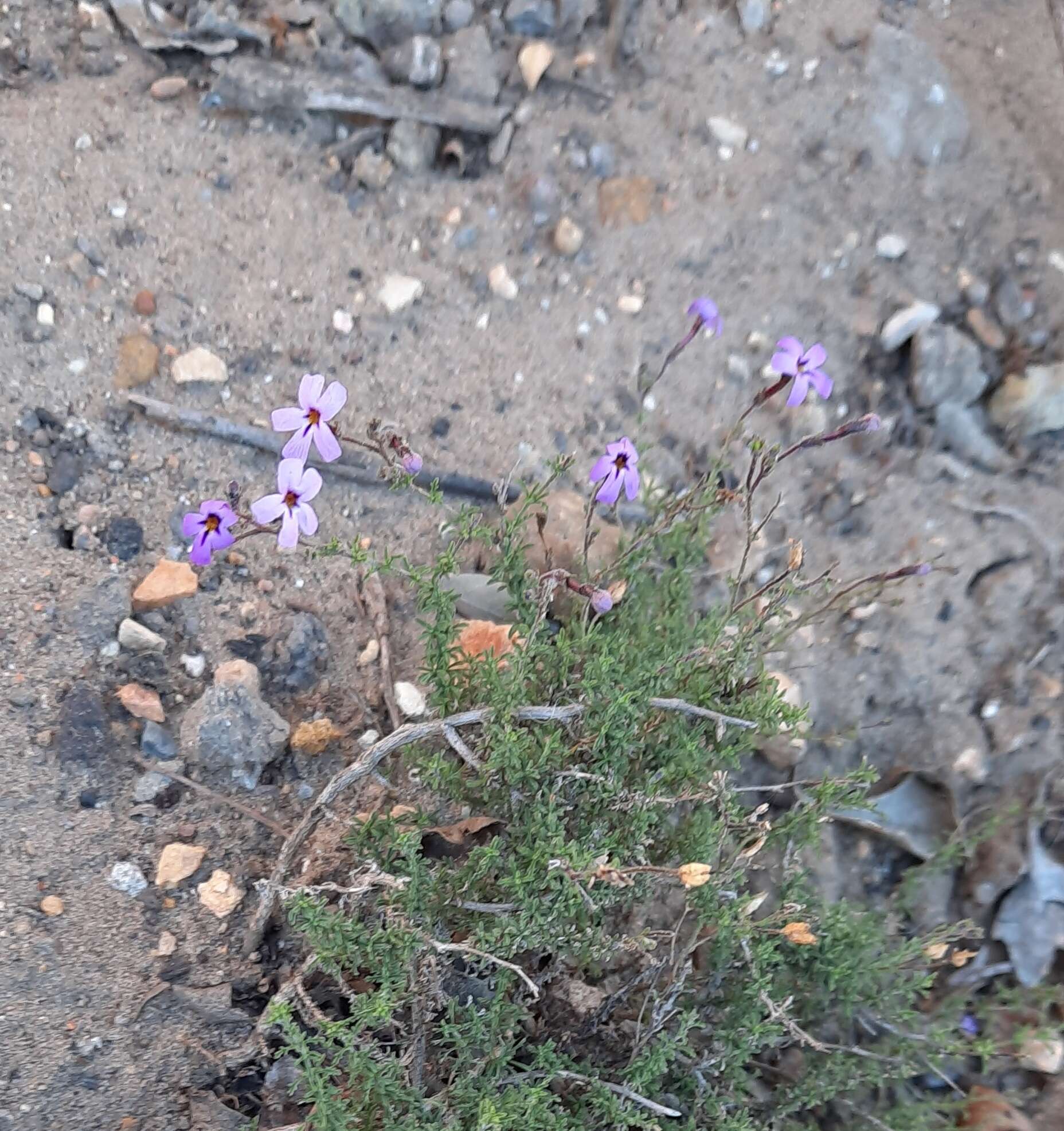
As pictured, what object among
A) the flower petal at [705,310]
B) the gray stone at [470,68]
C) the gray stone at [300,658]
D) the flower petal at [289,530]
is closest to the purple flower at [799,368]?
the flower petal at [705,310]

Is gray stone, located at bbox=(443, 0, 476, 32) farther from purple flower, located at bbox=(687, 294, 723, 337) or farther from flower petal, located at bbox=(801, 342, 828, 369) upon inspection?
flower petal, located at bbox=(801, 342, 828, 369)

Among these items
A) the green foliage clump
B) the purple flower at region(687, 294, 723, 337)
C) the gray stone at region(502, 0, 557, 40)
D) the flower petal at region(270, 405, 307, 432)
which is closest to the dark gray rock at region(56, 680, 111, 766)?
the green foliage clump

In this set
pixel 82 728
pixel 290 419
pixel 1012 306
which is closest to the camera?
pixel 290 419

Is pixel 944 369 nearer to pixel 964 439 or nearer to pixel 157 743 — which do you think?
pixel 964 439

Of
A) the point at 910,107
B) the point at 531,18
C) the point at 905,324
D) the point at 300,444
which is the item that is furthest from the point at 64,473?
the point at 910,107

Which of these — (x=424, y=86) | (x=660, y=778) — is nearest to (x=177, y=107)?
(x=424, y=86)
